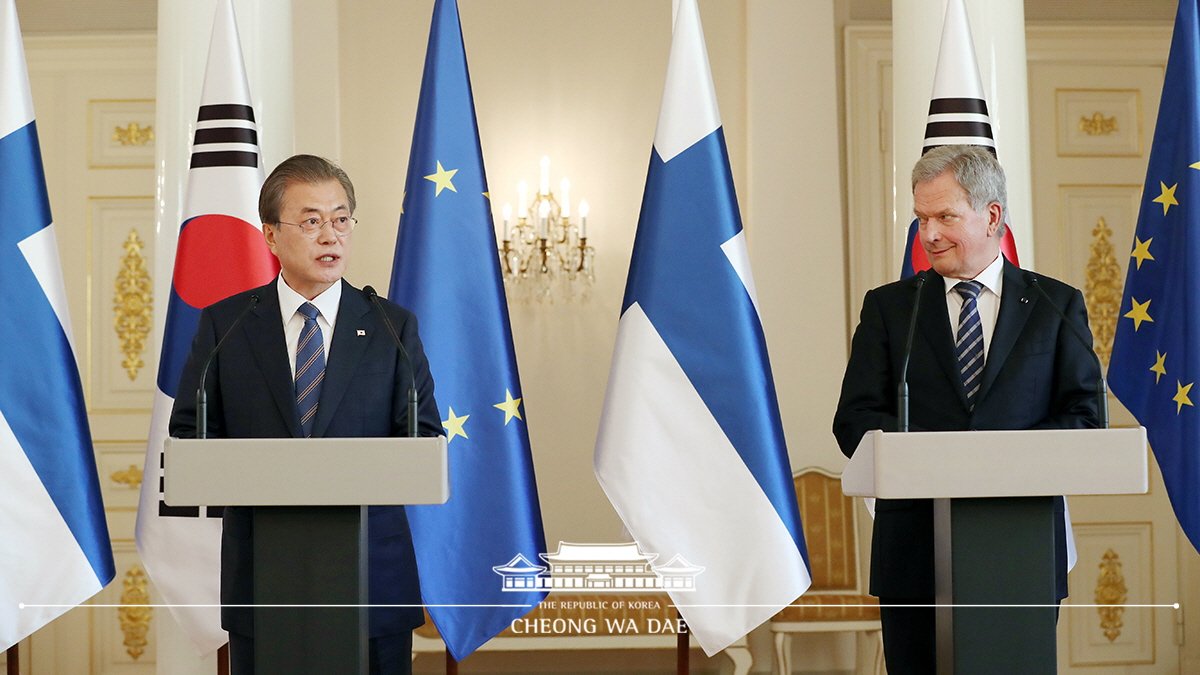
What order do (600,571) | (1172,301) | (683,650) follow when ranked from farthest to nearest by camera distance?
1. (1172,301)
2. (683,650)
3. (600,571)

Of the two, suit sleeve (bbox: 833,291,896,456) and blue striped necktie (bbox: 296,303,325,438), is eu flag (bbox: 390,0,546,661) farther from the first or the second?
suit sleeve (bbox: 833,291,896,456)

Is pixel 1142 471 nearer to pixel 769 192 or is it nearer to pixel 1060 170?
pixel 769 192

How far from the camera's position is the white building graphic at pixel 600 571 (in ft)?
7.80

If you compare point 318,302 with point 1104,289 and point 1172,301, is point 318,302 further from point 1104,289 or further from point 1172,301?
point 1104,289

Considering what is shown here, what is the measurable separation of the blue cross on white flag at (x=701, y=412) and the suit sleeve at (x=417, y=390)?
0.78 m

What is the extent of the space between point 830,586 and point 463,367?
279 cm

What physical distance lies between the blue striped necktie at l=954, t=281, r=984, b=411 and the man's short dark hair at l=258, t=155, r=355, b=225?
1.20 meters

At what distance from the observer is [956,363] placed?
1.99 metres

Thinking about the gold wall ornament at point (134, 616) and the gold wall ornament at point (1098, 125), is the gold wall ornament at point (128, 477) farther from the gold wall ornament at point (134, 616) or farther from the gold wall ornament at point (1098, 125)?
the gold wall ornament at point (1098, 125)

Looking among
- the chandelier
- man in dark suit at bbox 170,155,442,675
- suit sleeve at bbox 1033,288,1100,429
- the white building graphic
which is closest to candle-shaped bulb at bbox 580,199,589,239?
the chandelier

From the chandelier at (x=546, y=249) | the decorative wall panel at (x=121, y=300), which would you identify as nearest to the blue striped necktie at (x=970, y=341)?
the chandelier at (x=546, y=249)

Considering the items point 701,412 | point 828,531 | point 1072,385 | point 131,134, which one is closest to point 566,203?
point 828,531

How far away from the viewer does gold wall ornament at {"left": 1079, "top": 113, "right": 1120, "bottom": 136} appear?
17.7 ft

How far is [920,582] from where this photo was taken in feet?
6.59
